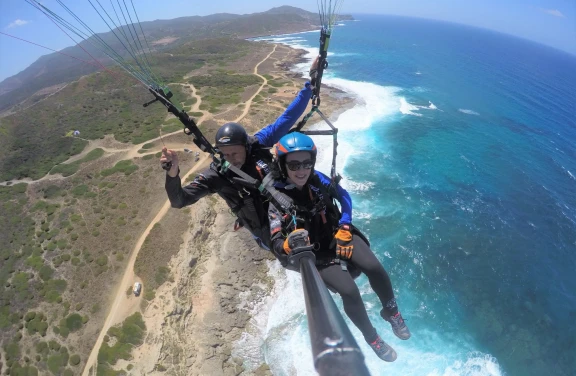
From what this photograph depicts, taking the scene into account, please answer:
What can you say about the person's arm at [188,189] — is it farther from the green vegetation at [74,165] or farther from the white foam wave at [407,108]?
the white foam wave at [407,108]

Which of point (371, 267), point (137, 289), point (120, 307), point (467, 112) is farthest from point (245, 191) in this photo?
point (467, 112)

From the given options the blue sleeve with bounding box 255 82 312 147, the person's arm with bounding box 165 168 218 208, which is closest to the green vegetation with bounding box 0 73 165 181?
the person's arm with bounding box 165 168 218 208

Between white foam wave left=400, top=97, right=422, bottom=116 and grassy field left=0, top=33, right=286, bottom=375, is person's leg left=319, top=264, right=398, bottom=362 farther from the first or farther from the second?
white foam wave left=400, top=97, right=422, bottom=116

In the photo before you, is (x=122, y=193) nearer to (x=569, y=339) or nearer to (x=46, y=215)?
(x=46, y=215)

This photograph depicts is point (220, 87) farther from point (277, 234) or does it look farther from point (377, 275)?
point (277, 234)

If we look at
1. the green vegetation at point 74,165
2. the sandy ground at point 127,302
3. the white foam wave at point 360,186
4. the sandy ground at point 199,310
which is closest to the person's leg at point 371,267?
the sandy ground at point 199,310

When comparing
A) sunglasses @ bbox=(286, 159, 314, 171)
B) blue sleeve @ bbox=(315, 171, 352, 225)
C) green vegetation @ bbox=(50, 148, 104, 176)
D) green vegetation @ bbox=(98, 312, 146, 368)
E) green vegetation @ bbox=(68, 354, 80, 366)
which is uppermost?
sunglasses @ bbox=(286, 159, 314, 171)

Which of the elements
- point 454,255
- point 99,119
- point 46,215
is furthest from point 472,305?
point 99,119
